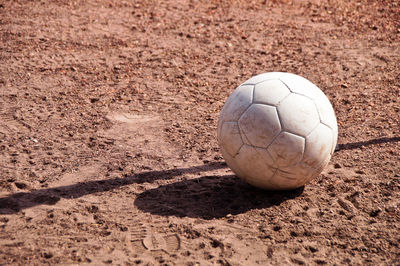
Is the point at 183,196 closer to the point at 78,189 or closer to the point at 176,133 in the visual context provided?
the point at 78,189

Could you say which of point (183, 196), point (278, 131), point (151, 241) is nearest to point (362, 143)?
point (278, 131)

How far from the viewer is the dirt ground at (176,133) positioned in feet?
15.1

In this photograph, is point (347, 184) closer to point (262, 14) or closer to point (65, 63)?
point (65, 63)

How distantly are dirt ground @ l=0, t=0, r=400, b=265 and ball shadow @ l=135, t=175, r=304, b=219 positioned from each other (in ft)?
0.07

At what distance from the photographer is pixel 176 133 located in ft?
21.7

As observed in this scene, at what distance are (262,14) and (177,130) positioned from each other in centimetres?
479

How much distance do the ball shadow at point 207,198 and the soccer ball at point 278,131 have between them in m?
0.24

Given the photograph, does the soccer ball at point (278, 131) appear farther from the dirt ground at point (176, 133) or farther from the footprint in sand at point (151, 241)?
the footprint in sand at point (151, 241)

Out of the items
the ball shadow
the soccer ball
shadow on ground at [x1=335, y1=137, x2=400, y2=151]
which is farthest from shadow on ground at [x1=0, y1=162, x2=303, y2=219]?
shadow on ground at [x1=335, y1=137, x2=400, y2=151]

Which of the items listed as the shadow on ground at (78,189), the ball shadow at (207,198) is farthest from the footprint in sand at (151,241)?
the shadow on ground at (78,189)

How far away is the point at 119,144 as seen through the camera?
6.36m

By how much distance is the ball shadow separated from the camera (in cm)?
506

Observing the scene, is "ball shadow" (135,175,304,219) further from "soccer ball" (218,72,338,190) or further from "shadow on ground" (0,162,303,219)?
"soccer ball" (218,72,338,190)

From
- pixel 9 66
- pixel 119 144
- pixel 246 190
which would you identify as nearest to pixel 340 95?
pixel 246 190
